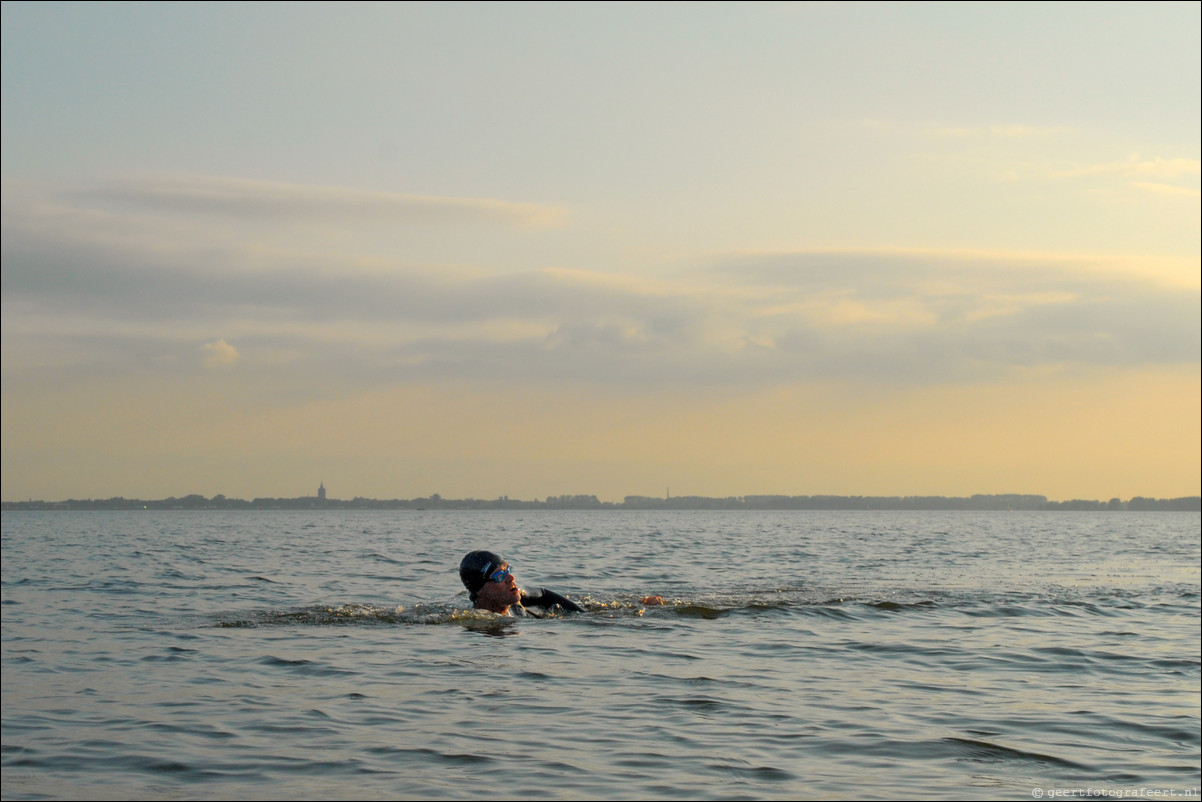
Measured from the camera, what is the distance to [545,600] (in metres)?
19.3

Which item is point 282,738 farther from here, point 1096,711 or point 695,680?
point 1096,711

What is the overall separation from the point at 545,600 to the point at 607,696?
7653 millimetres

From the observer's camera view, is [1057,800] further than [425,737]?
No

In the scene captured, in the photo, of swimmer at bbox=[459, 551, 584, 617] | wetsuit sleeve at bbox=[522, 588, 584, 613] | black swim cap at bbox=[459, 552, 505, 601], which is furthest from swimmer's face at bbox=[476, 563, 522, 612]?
wetsuit sleeve at bbox=[522, 588, 584, 613]

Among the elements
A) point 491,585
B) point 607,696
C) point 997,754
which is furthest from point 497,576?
point 997,754

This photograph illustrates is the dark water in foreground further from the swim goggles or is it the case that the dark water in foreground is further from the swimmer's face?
the swim goggles

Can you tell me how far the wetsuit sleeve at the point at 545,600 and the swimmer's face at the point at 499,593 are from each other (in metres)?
0.43

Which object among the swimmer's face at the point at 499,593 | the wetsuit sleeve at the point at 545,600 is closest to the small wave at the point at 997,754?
the swimmer's face at the point at 499,593

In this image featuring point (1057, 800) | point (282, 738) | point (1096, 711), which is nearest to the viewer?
point (1057, 800)

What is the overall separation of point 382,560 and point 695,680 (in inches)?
1106

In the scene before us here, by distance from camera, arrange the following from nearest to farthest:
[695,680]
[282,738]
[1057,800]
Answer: [1057,800], [282,738], [695,680]

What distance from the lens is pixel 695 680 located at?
12.7 m

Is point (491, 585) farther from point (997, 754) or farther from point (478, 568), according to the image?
point (997, 754)

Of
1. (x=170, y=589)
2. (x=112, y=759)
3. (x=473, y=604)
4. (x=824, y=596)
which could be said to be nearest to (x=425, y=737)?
(x=112, y=759)
